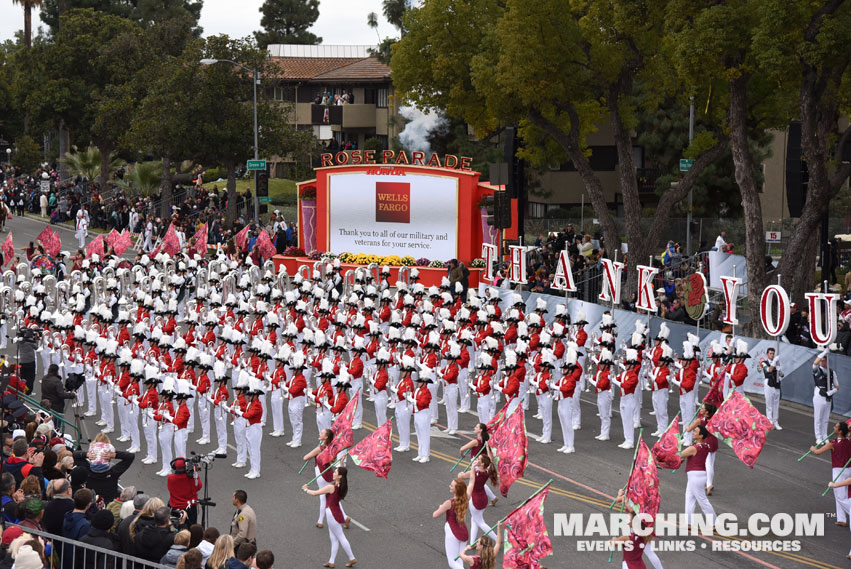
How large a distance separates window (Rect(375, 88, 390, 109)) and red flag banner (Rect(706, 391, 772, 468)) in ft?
160

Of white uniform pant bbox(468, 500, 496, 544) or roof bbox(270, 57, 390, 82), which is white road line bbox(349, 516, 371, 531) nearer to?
white uniform pant bbox(468, 500, 496, 544)

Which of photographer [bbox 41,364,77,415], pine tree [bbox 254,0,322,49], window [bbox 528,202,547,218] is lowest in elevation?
photographer [bbox 41,364,77,415]

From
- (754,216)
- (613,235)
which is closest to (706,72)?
(754,216)

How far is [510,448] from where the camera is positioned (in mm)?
15195

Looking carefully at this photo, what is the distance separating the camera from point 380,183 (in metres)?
39.4

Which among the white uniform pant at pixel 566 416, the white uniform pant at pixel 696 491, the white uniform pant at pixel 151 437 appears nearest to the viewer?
the white uniform pant at pixel 696 491

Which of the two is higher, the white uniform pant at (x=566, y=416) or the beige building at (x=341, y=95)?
the beige building at (x=341, y=95)

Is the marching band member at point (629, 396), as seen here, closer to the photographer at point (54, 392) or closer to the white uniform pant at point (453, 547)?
the white uniform pant at point (453, 547)

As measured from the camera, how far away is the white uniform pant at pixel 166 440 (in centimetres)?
1827

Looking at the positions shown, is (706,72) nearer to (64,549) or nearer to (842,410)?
(842,410)

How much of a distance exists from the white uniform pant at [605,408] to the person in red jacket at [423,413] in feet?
11.3

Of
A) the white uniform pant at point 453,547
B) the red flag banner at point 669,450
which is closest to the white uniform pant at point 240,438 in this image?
the white uniform pant at point 453,547

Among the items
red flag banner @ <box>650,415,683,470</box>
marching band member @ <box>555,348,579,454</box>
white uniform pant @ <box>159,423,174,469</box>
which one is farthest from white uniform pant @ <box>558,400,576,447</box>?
white uniform pant @ <box>159,423,174,469</box>

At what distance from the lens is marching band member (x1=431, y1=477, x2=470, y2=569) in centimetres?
1304
